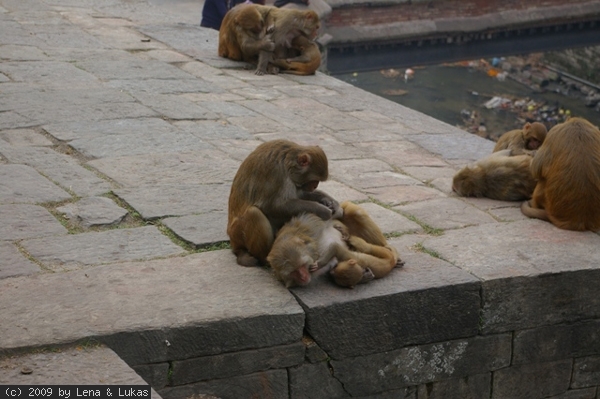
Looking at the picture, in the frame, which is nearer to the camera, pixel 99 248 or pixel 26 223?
pixel 99 248

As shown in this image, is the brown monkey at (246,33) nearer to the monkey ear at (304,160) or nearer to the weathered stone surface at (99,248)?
the weathered stone surface at (99,248)

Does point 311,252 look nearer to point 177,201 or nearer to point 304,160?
point 304,160

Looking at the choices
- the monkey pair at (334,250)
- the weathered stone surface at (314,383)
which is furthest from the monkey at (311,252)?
the weathered stone surface at (314,383)

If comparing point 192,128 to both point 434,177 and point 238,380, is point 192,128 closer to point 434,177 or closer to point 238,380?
point 434,177

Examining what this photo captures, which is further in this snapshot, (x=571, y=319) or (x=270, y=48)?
(x=270, y=48)

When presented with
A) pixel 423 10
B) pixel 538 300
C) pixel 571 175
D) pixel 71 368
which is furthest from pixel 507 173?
pixel 423 10

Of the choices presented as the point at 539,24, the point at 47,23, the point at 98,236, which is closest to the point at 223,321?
the point at 98,236

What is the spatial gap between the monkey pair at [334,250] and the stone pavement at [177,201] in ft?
0.33

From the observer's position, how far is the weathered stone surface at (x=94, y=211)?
595 cm

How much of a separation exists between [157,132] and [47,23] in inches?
199

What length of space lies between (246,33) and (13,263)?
593 cm

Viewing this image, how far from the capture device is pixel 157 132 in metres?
8.07

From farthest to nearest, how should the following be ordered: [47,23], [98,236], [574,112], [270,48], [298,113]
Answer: [574,112], [47,23], [270,48], [298,113], [98,236]

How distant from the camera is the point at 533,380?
586cm
